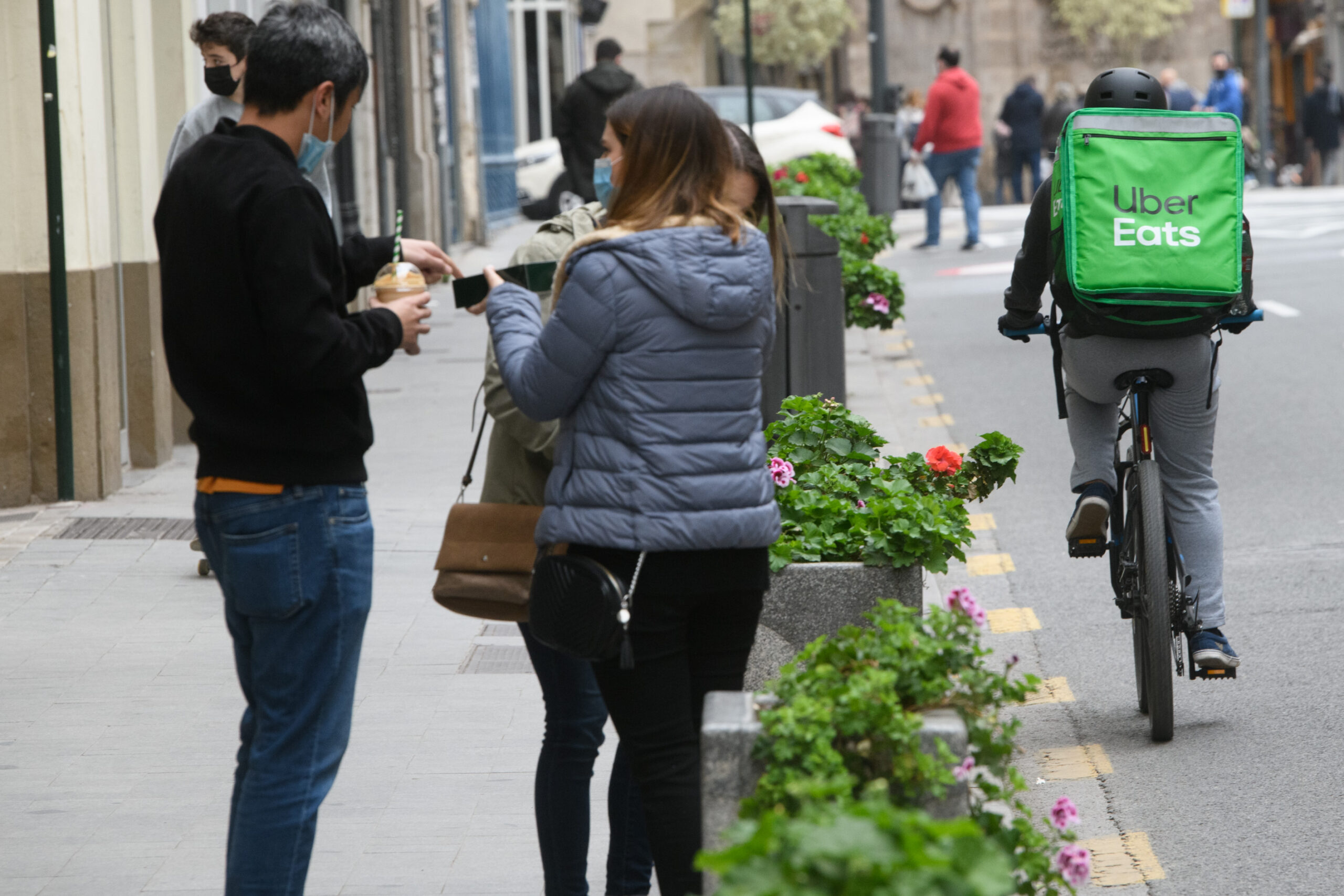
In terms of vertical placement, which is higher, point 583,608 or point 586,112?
point 586,112

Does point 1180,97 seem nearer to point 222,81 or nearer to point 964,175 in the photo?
point 964,175

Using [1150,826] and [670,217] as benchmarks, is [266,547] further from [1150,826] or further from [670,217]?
[1150,826]

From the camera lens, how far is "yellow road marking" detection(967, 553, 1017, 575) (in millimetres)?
7967

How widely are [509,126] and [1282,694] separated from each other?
2539 centimetres

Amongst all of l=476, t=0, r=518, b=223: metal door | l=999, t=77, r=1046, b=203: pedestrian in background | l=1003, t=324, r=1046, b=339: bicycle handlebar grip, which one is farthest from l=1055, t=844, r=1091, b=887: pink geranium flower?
l=999, t=77, r=1046, b=203: pedestrian in background

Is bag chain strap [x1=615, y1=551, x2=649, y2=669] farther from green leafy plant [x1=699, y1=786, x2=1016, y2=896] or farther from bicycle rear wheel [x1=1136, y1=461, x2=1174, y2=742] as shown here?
bicycle rear wheel [x1=1136, y1=461, x2=1174, y2=742]

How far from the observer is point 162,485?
955 cm

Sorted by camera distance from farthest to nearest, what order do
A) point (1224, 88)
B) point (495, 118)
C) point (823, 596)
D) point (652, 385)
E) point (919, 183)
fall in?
point (1224, 88) < point (495, 118) < point (919, 183) < point (823, 596) < point (652, 385)

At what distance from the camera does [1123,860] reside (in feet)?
15.1

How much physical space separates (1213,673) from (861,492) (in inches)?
42.1

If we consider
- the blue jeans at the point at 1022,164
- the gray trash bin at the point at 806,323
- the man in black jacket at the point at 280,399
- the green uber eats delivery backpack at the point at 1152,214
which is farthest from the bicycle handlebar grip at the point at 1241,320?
the blue jeans at the point at 1022,164

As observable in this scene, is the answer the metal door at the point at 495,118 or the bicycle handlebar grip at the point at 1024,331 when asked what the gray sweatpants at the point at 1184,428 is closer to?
the bicycle handlebar grip at the point at 1024,331

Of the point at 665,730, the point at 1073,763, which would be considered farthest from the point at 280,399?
the point at 1073,763

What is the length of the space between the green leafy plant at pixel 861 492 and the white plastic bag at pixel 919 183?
1716 cm
